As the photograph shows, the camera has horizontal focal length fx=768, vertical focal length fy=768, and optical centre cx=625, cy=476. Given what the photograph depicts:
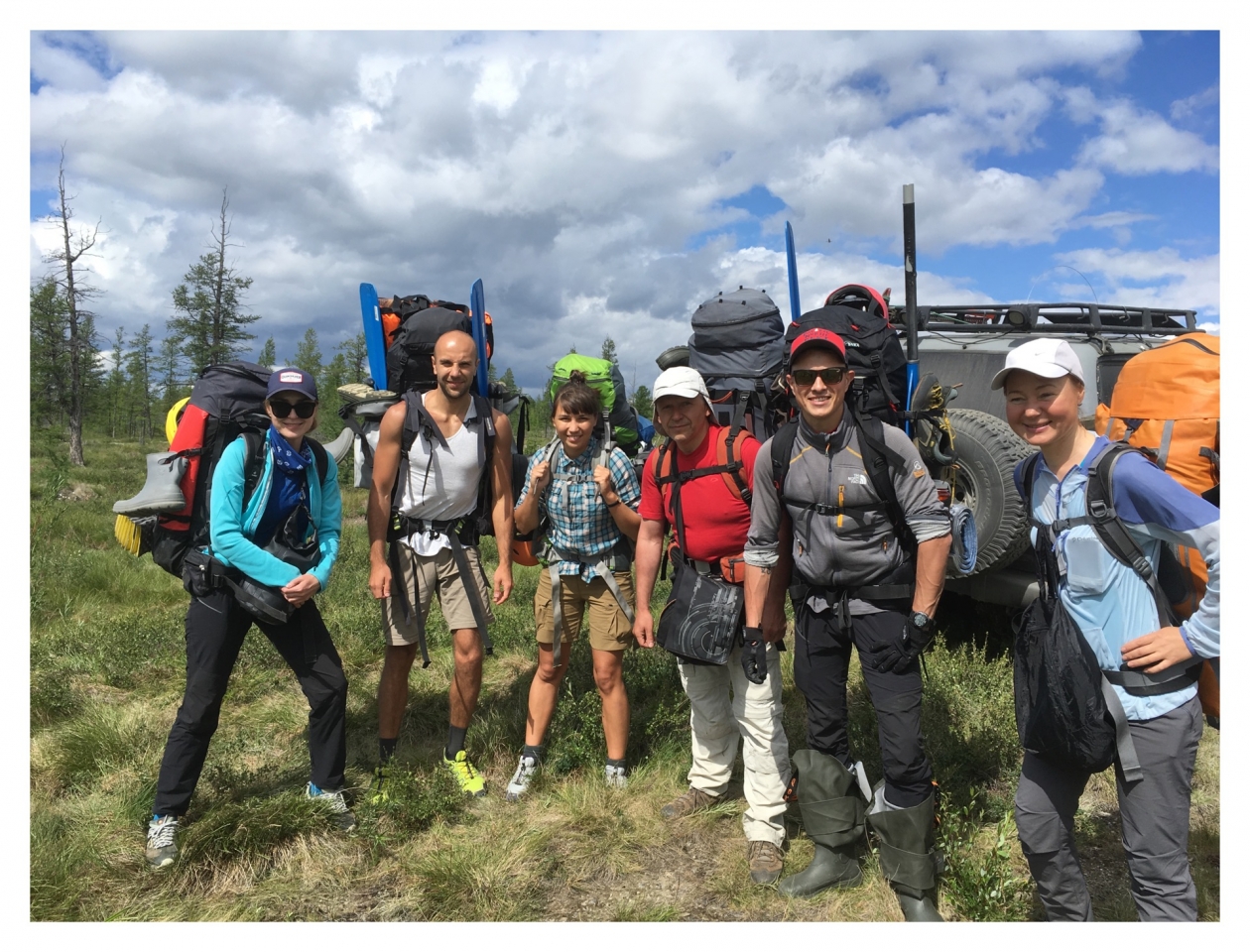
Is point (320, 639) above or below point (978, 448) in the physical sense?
below

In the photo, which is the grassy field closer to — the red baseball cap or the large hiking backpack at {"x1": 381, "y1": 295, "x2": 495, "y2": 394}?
the red baseball cap

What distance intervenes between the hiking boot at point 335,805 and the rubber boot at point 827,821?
2.05 m

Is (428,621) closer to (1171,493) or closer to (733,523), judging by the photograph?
(733,523)

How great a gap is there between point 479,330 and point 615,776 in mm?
2548

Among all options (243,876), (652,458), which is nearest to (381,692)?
(243,876)

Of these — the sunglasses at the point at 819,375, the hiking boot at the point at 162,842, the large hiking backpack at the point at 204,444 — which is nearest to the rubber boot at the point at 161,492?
the large hiking backpack at the point at 204,444

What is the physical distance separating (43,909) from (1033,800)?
369 cm

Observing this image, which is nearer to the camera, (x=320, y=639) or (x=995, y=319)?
(x=320, y=639)

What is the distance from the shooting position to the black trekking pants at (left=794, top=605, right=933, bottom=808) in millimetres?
3010

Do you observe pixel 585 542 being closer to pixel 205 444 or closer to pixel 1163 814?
pixel 205 444

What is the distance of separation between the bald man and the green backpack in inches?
16.5

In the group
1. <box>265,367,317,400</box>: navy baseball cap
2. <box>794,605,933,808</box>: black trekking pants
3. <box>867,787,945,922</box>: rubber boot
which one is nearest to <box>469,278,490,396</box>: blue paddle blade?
<box>265,367,317,400</box>: navy baseball cap

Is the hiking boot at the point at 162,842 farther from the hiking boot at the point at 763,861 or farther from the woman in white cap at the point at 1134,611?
the woman in white cap at the point at 1134,611

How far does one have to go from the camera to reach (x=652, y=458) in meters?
3.71
